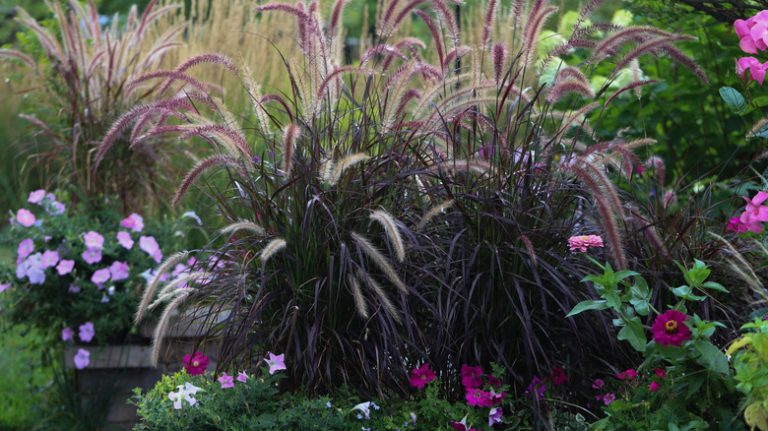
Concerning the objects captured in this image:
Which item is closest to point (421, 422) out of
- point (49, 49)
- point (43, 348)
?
point (43, 348)

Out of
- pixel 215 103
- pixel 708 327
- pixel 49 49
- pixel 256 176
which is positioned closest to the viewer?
pixel 708 327

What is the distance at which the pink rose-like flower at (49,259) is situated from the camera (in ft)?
13.6

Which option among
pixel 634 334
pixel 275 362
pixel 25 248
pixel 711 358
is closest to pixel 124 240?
pixel 25 248

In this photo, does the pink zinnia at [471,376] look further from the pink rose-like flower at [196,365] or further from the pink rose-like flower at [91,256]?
the pink rose-like flower at [91,256]

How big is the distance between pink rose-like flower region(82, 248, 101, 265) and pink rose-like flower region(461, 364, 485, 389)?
2.23 m

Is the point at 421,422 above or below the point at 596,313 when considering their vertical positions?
below

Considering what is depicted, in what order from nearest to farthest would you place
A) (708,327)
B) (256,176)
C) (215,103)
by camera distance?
(708,327)
(215,103)
(256,176)

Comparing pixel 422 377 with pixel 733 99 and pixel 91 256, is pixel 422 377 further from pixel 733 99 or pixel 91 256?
pixel 91 256

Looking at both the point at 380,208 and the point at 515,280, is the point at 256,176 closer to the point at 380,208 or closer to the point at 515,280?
the point at 380,208

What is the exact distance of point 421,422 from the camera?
8.59 feet

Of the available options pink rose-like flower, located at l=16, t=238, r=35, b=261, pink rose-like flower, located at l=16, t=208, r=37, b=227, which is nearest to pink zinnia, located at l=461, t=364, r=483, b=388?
pink rose-like flower, located at l=16, t=238, r=35, b=261

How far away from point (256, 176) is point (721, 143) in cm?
305

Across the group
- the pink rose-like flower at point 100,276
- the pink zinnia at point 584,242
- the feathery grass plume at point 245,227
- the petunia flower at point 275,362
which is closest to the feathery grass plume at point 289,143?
the feathery grass plume at point 245,227

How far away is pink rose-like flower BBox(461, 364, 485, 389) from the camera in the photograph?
264 cm
